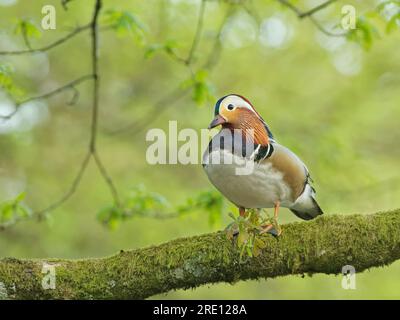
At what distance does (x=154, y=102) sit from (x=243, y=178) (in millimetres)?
5236

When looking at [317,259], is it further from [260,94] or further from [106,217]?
[260,94]

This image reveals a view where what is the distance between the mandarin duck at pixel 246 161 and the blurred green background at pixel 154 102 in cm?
415

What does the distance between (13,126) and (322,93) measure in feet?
12.9

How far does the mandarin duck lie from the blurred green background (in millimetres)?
4154

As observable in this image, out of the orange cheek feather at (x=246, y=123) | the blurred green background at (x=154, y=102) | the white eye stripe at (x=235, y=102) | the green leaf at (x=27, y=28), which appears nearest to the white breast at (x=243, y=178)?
the orange cheek feather at (x=246, y=123)

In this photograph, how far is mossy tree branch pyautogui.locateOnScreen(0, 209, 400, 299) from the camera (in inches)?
126

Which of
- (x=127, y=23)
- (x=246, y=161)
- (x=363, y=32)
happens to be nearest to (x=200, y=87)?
(x=127, y=23)

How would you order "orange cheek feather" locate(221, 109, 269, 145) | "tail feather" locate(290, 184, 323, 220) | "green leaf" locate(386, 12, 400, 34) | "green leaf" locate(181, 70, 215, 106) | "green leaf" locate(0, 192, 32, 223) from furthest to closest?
1. "green leaf" locate(181, 70, 215, 106)
2. "green leaf" locate(0, 192, 32, 223)
3. "green leaf" locate(386, 12, 400, 34)
4. "tail feather" locate(290, 184, 323, 220)
5. "orange cheek feather" locate(221, 109, 269, 145)

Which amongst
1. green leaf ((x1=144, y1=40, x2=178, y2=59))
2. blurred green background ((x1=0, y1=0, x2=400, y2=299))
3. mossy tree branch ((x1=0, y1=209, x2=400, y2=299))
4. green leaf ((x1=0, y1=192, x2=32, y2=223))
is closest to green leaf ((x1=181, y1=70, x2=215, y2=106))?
green leaf ((x1=144, y1=40, x2=178, y2=59))

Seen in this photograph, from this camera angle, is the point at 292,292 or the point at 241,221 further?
the point at 292,292

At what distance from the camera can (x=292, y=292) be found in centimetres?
971

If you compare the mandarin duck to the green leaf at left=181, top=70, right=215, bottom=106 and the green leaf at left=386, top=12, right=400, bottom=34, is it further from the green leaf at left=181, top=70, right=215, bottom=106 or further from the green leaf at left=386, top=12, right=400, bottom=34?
the green leaf at left=181, top=70, right=215, bottom=106
